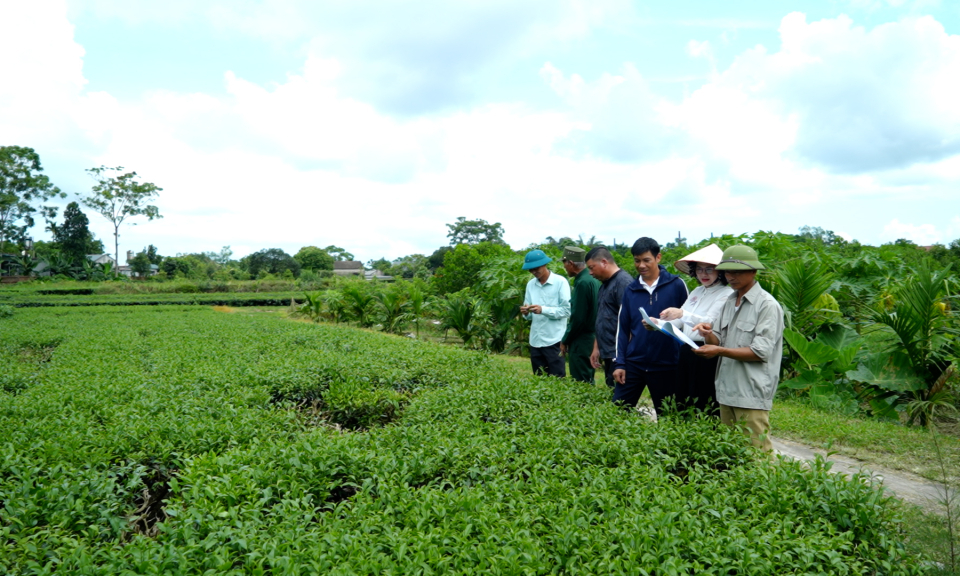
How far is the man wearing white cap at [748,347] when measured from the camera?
12.2 feet

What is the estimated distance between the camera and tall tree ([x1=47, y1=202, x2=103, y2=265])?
48.9 meters

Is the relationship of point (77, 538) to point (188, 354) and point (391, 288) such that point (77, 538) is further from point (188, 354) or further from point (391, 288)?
point (391, 288)

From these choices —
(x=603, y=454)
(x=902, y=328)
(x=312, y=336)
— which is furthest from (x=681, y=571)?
(x=312, y=336)

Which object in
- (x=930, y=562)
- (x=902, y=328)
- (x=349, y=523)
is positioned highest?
(x=902, y=328)

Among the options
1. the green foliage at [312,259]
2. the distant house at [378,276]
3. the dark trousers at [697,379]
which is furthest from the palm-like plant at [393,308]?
the green foliage at [312,259]

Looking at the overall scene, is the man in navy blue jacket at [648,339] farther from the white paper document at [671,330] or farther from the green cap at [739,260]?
the green cap at [739,260]

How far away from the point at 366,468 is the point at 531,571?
54.2 inches

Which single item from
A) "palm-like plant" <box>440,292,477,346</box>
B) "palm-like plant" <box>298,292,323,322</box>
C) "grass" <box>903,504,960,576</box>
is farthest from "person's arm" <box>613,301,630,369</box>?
"palm-like plant" <box>298,292,323,322</box>

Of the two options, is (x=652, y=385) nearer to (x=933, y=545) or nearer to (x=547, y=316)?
(x=547, y=316)

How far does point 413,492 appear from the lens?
117 inches

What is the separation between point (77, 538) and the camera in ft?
9.02

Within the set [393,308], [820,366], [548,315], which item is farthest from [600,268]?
[393,308]

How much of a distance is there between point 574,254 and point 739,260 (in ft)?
7.09

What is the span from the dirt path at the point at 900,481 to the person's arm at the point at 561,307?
2.22 meters
